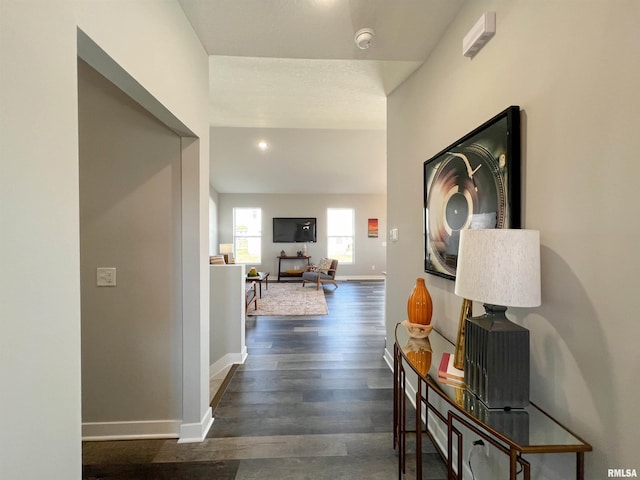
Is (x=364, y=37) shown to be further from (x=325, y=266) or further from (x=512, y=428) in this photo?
(x=325, y=266)

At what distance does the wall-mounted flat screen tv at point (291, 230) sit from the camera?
27.2 feet

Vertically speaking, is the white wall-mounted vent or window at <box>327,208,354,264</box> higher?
the white wall-mounted vent

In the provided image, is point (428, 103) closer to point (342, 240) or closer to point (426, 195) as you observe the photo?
point (426, 195)

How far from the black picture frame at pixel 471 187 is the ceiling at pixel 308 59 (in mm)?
780

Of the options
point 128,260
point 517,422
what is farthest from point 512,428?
point 128,260

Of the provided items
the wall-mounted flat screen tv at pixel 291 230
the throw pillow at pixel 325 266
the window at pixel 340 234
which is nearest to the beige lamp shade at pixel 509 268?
the throw pillow at pixel 325 266

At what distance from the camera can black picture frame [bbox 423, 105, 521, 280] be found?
1.07m

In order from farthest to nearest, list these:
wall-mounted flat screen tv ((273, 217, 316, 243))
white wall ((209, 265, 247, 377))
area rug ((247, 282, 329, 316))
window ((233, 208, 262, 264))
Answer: window ((233, 208, 262, 264)), wall-mounted flat screen tv ((273, 217, 316, 243)), area rug ((247, 282, 329, 316)), white wall ((209, 265, 247, 377))

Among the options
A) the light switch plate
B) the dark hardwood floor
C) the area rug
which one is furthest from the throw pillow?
the light switch plate

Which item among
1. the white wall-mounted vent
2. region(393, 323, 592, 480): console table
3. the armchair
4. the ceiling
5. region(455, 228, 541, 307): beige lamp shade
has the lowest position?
the armchair

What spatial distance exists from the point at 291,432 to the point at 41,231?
6.07 feet

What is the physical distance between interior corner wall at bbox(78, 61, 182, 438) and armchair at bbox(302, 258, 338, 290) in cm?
506

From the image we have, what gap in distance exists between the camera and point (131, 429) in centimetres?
183

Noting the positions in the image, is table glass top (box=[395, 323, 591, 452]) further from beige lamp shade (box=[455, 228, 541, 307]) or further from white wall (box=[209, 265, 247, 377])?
white wall (box=[209, 265, 247, 377])
